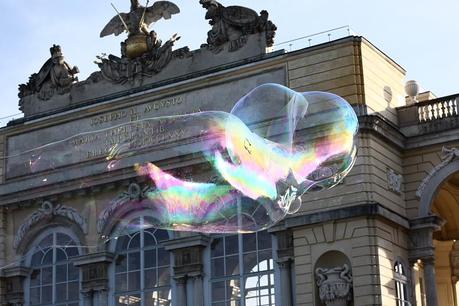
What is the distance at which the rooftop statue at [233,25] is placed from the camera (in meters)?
Answer: 39.1

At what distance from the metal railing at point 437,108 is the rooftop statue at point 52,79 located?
14.8 m

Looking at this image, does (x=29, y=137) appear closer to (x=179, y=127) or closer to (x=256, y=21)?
(x=179, y=127)

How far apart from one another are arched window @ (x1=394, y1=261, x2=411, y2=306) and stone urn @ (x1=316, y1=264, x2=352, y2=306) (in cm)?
191

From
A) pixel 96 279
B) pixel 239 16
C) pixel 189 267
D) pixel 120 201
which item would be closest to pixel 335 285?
pixel 189 267

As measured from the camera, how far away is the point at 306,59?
37531 millimetres

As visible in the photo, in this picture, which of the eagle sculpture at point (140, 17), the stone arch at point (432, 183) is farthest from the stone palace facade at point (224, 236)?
the eagle sculpture at point (140, 17)

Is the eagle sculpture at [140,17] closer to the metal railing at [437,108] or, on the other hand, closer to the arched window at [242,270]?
the arched window at [242,270]

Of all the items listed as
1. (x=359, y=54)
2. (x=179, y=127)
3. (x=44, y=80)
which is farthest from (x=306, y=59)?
(x=44, y=80)

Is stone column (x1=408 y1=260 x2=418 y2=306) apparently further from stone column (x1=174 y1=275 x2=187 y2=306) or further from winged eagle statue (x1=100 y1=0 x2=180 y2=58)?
winged eagle statue (x1=100 y1=0 x2=180 y2=58)

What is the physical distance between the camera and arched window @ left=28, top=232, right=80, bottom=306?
1624 inches

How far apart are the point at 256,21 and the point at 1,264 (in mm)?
14255

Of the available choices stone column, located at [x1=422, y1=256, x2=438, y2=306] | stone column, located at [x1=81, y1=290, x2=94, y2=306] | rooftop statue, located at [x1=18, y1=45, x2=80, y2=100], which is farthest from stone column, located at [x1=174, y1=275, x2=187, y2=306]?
rooftop statue, located at [x1=18, y1=45, x2=80, y2=100]

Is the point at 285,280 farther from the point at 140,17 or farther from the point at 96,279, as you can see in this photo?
the point at 140,17

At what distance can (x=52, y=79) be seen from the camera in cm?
4478
